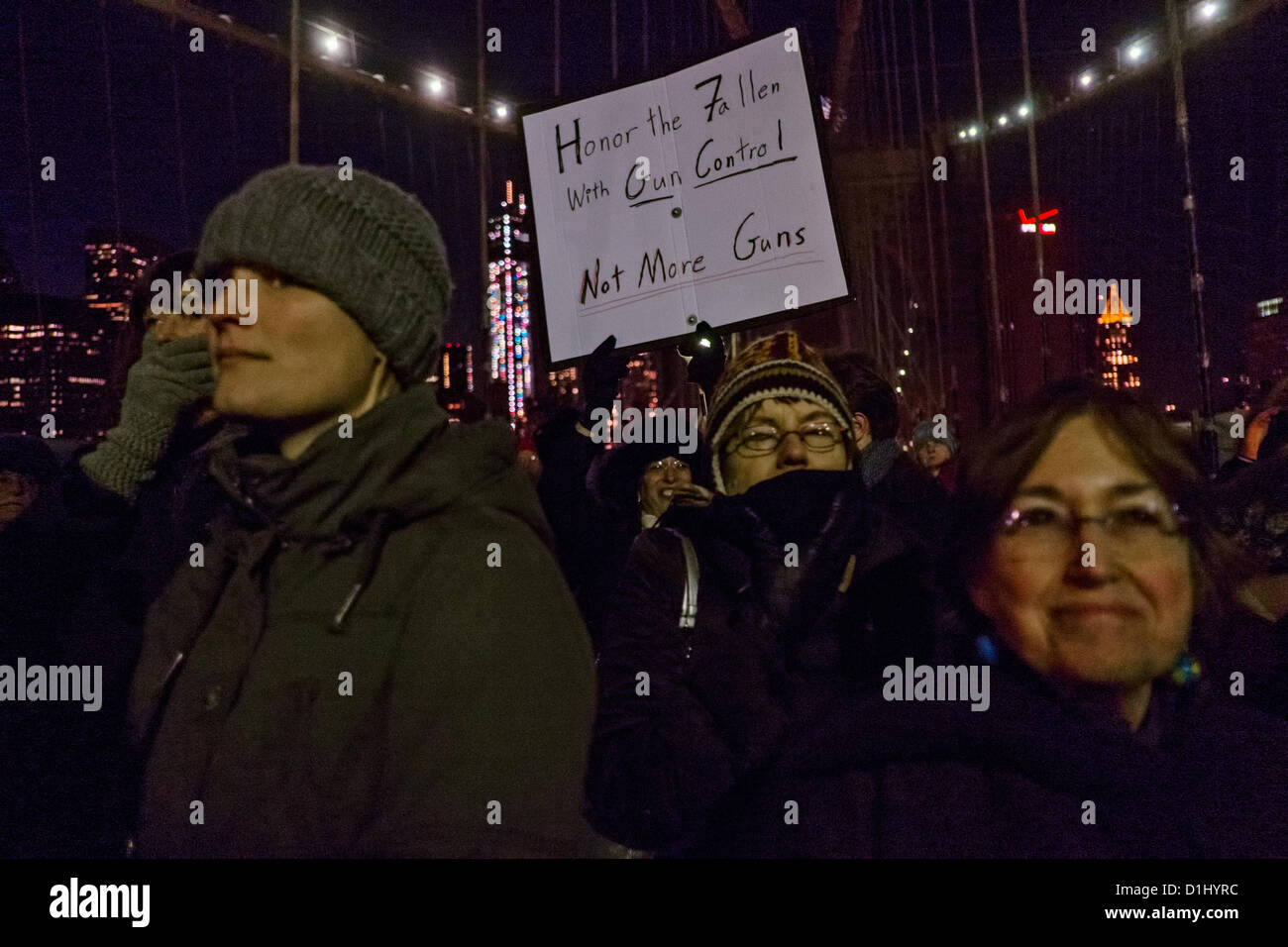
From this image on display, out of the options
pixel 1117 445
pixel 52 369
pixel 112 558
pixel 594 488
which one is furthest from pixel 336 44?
pixel 1117 445

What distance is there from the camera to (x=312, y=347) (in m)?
1.54

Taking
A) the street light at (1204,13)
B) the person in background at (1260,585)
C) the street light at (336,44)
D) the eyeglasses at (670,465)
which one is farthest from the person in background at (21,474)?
the street light at (1204,13)

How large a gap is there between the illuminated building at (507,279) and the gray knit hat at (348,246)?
0.99m

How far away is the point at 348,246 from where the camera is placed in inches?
61.0

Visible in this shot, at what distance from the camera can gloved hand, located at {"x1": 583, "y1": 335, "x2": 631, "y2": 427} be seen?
7.39ft

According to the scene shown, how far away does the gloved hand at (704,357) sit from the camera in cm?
243

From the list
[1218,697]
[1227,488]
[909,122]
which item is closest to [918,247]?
[909,122]

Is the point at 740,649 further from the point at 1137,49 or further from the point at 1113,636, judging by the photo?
the point at 1137,49

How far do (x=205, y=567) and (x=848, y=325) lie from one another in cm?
683

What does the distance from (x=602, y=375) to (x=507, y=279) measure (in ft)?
2.66

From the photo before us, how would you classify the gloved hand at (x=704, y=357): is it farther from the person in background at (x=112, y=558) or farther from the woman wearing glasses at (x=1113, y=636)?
the person in background at (x=112, y=558)

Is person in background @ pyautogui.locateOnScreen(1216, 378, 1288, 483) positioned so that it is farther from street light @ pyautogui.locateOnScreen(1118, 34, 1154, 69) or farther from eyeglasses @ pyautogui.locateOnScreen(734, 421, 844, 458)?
street light @ pyautogui.locateOnScreen(1118, 34, 1154, 69)
